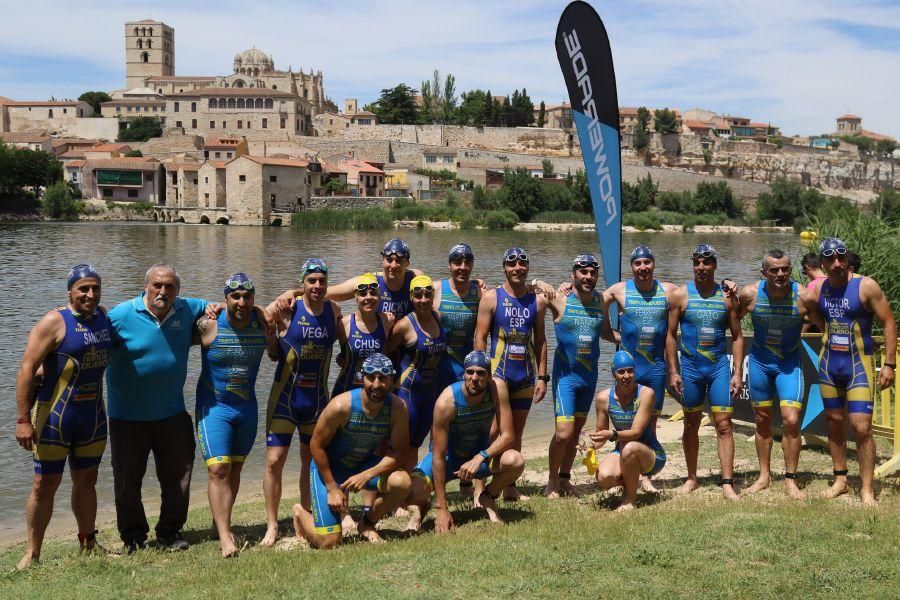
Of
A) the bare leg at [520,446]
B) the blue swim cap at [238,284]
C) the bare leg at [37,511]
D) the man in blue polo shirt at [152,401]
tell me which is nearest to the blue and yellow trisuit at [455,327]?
the bare leg at [520,446]

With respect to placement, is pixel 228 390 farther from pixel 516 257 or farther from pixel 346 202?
pixel 346 202

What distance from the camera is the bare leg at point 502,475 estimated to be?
20.8ft

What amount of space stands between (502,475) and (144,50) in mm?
142921

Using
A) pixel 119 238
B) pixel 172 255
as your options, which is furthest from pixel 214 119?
pixel 172 255

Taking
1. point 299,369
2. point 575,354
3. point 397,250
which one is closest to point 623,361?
point 575,354

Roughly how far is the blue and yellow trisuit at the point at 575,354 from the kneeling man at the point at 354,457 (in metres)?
1.65

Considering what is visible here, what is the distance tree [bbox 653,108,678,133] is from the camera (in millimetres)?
114619

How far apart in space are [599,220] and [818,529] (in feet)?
14.5

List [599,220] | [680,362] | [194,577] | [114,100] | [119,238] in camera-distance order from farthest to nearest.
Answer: [114,100] < [119,238] < [599,220] < [680,362] < [194,577]

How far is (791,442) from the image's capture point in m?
7.08

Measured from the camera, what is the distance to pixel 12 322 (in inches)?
886

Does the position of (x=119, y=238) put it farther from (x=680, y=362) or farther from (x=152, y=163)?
(x=680, y=362)

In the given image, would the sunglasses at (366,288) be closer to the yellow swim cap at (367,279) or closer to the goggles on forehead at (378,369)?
the yellow swim cap at (367,279)

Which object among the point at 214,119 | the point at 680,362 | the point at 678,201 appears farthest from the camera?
the point at 214,119
